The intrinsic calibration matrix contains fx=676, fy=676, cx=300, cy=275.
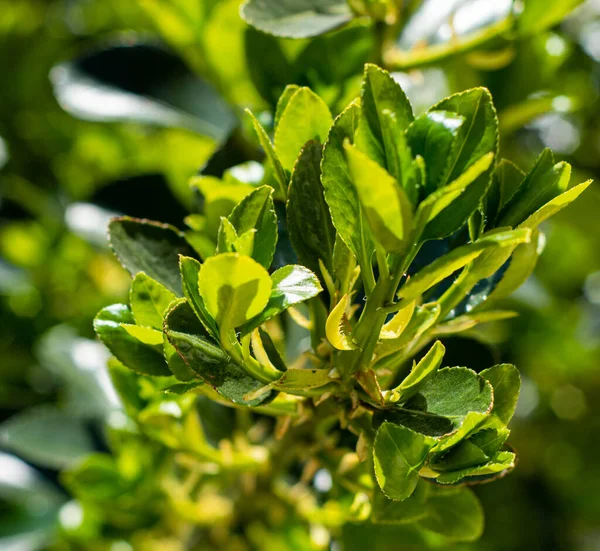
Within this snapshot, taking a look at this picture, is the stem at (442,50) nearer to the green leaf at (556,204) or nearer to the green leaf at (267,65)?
the green leaf at (267,65)

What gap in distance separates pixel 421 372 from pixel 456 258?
0.08 meters

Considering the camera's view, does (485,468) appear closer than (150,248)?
Yes

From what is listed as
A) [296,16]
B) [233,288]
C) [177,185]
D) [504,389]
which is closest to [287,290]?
[233,288]

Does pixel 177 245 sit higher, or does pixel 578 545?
pixel 177 245

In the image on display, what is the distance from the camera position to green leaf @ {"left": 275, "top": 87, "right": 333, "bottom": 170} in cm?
41

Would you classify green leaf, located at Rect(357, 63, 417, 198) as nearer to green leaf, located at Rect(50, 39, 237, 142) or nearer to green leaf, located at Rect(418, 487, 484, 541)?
green leaf, located at Rect(418, 487, 484, 541)

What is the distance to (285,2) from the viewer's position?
1.97 ft

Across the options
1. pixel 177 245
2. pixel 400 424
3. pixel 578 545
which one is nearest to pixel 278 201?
pixel 177 245

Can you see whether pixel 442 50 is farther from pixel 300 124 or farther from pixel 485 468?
pixel 485 468

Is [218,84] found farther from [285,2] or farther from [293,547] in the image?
[293,547]

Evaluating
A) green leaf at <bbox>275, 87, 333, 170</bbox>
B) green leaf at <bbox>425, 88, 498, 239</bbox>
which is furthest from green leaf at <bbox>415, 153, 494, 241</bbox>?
green leaf at <bbox>275, 87, 333, 170</bbox>

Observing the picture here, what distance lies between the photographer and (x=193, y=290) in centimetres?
37

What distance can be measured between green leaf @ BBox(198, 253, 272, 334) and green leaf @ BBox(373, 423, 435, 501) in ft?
0.33

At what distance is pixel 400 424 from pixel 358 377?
0.04m
